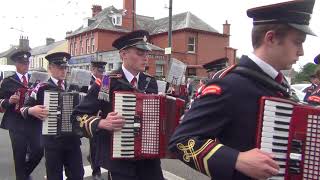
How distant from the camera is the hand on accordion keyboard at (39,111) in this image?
643 centimetres

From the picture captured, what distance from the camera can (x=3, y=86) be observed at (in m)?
7.99

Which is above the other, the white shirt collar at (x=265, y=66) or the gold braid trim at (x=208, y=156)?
the white shirt collar at (x=265, y=66)

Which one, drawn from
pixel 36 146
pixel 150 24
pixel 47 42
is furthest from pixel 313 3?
pixel 47 42

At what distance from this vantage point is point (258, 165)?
2322 mm

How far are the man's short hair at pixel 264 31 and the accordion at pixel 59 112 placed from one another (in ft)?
13.6

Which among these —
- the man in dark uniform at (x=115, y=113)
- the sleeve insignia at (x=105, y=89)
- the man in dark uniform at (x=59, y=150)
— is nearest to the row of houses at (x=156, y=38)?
the man in dark uniform at (x=59, y=150)

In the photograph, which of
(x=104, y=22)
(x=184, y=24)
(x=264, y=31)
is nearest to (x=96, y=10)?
(x=104, y=22)

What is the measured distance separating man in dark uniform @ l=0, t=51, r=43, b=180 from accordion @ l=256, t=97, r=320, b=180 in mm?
5861

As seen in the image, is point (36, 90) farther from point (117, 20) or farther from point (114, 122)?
point (117, 20)

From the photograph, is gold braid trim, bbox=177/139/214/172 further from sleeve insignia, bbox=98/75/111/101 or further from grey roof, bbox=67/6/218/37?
grey roof, bbox=67/6/218/37

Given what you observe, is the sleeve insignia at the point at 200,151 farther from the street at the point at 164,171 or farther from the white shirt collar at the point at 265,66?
the street at the point at 164,171

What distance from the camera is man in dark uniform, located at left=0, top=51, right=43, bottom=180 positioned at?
748cm

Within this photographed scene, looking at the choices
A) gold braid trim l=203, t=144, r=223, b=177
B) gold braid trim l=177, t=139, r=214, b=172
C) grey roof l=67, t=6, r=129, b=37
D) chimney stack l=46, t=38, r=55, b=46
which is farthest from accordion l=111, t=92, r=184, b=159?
chimney stack l=46, t=38, r=55, b=46

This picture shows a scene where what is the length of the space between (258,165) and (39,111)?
4.73 metres
